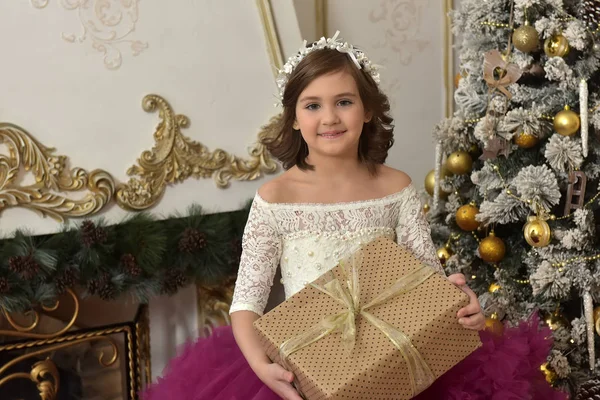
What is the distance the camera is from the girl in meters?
1.34

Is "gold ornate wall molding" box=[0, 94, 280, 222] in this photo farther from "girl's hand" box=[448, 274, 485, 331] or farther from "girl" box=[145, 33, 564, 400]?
"girl's hand" box=[448, 274, 485, 331]

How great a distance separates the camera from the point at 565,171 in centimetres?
174

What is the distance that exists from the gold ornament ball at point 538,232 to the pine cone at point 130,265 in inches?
42.9

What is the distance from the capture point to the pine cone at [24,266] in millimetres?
1740

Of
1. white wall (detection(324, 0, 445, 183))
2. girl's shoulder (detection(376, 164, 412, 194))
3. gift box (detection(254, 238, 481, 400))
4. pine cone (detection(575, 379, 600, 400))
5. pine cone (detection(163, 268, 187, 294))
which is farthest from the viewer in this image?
white wall (detection(324, 0, 445, 183))

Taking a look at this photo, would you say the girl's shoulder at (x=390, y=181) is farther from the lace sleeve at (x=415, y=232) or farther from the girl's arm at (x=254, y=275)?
the girl's arm at (x=254, y=275)

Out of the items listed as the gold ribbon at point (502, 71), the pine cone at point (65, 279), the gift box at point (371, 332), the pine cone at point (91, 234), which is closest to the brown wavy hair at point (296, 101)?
the gift box at point (371, 332)

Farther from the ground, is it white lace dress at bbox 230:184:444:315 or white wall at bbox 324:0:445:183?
white wall at bbox 324:0:445:183

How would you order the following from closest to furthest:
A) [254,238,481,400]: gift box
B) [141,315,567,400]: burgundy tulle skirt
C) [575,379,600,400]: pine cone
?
[254,238,481,400]: gift box
[141,315,567,400]: burgundy tulle skirt
[575,379,600,400]: pine cone

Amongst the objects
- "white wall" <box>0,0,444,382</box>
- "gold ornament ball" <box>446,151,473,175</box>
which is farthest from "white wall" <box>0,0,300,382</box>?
"gold ornament ball" <box>446,151,473,175</box>

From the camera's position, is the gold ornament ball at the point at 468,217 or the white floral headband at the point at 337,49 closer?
the white floral headband at the point at 337,49

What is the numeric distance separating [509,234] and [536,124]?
1.32ft

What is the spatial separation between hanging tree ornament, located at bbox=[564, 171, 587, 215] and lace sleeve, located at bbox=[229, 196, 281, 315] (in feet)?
2.70

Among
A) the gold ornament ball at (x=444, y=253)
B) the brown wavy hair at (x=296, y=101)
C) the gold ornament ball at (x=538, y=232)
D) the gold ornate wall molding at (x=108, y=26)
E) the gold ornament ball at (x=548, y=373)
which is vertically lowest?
the gold ornament ball at (x=548, y=373)
